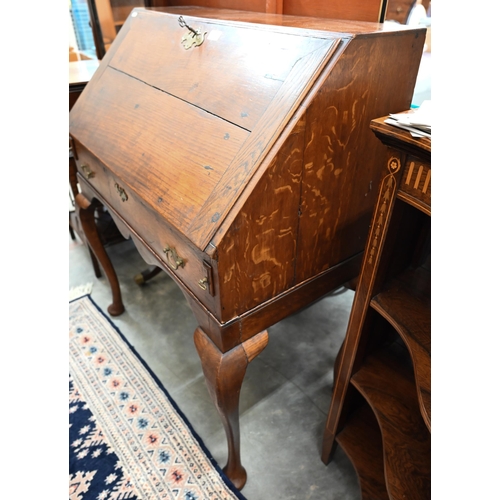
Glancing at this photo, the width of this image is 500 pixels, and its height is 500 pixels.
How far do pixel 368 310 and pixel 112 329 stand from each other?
1313mm

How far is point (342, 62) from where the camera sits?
77cm

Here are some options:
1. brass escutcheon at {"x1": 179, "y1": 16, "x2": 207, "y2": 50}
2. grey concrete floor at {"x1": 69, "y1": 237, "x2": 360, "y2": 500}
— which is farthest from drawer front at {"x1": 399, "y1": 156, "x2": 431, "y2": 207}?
grey concrete floor at {"x1": 69, "y1": 237, "x2": 360, "y2": 500}

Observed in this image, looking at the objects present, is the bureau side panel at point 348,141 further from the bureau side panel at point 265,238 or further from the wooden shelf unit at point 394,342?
the wooden shelf unit at point 394,342

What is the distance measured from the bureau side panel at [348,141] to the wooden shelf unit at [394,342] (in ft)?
0.50

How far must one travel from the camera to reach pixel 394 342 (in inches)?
44.9

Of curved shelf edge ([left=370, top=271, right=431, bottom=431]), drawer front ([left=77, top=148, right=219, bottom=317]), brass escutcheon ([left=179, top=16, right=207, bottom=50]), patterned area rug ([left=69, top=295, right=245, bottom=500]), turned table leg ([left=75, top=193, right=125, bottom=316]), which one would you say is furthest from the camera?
turned table leg ([left=75, top=193, right=125, bottom=316])

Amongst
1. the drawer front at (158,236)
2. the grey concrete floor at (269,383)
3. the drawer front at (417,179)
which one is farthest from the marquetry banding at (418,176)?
the grey concrete floor at (269,383)

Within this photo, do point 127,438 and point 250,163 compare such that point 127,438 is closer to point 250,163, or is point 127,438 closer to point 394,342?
point 394,342

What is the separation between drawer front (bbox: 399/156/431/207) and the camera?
652 mm

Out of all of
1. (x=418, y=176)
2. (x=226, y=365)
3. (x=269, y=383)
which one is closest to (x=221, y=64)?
(x=418, y=176)

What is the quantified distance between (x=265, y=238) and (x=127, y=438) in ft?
3.26

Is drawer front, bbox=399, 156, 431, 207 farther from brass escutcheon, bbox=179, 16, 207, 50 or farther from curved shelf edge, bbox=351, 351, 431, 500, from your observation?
brass escutcheon, bbox=179, 16, 207, 50
